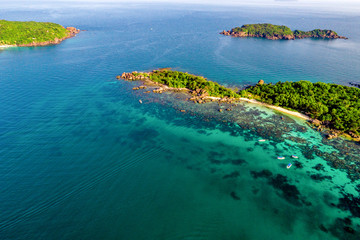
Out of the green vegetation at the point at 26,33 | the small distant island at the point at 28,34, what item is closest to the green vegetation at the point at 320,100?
the small distant island at the point at 28,34

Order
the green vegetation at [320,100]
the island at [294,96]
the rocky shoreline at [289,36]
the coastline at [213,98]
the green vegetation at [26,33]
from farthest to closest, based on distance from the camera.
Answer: the rocky shoreline at [289,36]
the green vegetation at [26,33]
the coastline at [213,98]
the island at [294,96]
the green vegetation at [320,100]

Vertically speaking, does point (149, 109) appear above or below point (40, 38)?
below

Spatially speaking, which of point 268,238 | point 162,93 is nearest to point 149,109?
point 162,93

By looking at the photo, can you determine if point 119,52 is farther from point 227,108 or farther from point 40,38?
point 227,108

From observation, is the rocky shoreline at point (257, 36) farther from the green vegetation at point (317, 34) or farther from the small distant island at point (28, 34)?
the small distant island at point (28, 34)

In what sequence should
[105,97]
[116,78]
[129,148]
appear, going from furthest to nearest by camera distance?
[116,78], [105,97], [129,148]

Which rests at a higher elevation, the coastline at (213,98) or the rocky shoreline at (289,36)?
the rocky shoreline at (289,36)

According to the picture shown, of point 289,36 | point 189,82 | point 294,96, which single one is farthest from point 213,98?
point 289,36
